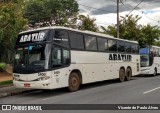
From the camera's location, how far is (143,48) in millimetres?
31703

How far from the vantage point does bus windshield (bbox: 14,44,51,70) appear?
15.9 m

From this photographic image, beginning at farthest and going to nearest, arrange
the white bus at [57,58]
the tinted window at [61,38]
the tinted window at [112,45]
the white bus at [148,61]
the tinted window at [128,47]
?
the white bus at [148,61], the tinted window at [128,47], the tinted window at [112,45], the tinted window at [61,38], the white bus at [57,58]

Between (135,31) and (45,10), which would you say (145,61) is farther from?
(45,10)

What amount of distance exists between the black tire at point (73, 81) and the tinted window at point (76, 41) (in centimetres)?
151

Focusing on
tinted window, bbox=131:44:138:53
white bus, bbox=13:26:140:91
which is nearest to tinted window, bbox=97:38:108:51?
white bus, bbox=13:26:140:91

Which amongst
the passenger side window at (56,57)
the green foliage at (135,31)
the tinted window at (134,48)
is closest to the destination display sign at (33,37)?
the passenger side window at (56,57)

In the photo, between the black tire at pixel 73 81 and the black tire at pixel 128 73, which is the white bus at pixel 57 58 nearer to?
the black tire at pixel 73 81

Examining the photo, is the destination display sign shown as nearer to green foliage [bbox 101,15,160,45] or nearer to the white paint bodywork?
the white paint bodywork

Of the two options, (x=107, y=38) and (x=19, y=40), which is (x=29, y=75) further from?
(x=107, y=38)

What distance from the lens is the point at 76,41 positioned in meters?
18.2

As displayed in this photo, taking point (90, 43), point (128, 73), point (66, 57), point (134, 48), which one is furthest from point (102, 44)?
point (134, 48)

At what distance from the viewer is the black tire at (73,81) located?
17375 mm

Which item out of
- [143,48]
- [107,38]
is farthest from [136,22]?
[107,38]

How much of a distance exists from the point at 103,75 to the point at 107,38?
2593 millimetres
